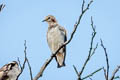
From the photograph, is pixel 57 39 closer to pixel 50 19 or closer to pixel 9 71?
pixel 50 19

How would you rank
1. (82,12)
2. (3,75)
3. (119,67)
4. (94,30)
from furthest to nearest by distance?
1. (3,75)
2. (82,12)
3. (94,30)
4. (119,67)

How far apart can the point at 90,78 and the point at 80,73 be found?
0.95ft

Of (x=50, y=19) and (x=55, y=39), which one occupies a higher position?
(x=50, y=19)

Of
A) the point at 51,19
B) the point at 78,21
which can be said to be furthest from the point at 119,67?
the point at 51,19

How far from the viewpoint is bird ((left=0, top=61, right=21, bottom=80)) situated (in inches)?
230

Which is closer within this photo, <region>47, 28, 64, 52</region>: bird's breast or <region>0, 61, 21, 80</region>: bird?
<region>0, 61, 21, 80</region>: bird

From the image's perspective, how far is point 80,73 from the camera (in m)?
4.26

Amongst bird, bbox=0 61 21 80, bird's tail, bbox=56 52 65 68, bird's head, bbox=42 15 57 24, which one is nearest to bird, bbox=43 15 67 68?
bird's tail, bbox=56 52 65 68

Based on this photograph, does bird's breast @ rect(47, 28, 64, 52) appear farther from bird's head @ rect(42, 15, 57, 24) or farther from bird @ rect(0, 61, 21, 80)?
bird @ rect(0, 61, 21, 80)

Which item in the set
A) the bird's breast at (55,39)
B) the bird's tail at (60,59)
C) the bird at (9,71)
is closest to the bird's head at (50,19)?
the bird's breast at (55,39)

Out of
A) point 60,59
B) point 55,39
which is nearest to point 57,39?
point 55,39

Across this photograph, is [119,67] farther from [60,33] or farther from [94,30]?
[60,33]

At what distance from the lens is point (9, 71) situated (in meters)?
6.09

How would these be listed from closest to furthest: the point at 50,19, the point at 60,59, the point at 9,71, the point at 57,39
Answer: the point at 9,71 → the point at 60,59 → the point at 57,39 → the point at 50,19
